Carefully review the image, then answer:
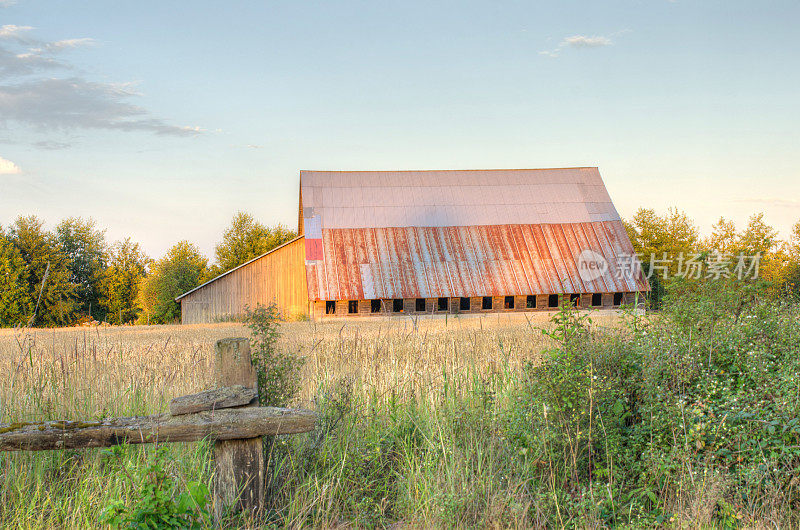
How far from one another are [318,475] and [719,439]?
3.60m

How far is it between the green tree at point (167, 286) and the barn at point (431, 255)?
22741mm

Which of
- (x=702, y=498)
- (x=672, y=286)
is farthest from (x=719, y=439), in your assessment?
(x=672, y=286)

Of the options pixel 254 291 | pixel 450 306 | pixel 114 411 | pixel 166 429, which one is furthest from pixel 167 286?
pixel 166 429

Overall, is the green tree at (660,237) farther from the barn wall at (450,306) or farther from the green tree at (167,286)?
the green tree at (167,286)

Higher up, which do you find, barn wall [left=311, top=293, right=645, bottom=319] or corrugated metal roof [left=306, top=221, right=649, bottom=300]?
corrugated metal roof [left=306, top=221, right=649, bottom=300]

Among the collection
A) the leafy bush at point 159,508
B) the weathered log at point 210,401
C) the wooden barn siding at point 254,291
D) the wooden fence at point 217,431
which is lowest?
the leafy bush at point 159,508

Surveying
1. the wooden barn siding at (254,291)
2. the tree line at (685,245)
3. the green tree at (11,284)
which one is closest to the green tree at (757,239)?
the tree line at (685,245)

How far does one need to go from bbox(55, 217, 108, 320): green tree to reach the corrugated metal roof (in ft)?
137

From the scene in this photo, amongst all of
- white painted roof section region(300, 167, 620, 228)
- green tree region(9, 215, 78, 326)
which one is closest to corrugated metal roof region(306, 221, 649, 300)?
white painted roof section region(300, 167, 620, 228)

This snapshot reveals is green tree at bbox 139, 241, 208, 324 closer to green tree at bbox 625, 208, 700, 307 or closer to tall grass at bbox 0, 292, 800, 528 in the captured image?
green tree at bbox 625, 208, 700, 307

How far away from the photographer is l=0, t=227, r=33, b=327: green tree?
168 ft

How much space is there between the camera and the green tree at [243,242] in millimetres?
63125

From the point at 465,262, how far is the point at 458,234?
94.7 inches

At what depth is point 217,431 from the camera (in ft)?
15.3
